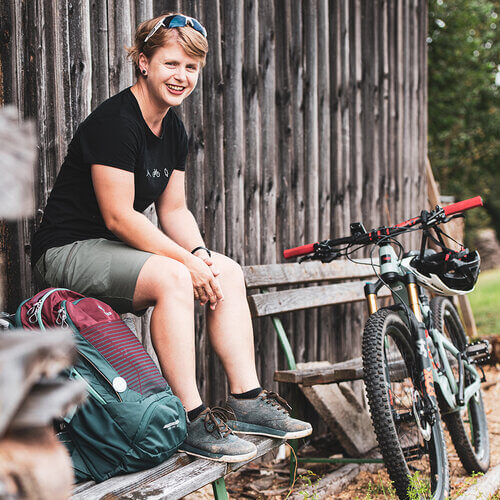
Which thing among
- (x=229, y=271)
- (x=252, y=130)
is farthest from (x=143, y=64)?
(x=252, y=130)

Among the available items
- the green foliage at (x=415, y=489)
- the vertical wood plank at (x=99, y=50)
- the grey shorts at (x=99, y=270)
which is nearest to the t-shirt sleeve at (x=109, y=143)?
the grey shorts at (x=99, y=270)

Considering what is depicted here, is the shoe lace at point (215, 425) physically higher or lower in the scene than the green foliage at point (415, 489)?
higher

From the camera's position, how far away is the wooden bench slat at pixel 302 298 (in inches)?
139

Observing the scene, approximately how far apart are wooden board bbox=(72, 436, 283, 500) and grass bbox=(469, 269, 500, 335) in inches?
272

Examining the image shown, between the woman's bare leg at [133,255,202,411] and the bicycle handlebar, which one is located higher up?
the bicycle handlebar

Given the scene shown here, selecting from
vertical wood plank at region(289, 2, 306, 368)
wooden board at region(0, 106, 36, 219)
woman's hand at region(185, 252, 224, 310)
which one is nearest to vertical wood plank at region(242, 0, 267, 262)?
vertical wood plank at region(289, 2, 306, 368)

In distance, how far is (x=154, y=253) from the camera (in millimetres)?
2461

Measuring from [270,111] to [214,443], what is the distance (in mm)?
2387

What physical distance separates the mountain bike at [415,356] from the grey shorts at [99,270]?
995mm

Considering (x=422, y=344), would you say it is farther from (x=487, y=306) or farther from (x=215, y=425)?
(x=487, y=306)

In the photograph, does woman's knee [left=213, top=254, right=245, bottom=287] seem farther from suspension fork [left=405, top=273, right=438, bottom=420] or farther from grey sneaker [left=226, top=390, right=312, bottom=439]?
suspension fork [left=405, top=273, right=438, bottom=420]

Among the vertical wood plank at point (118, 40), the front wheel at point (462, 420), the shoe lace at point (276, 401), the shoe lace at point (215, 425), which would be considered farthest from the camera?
the front wheel at point (462, 420)

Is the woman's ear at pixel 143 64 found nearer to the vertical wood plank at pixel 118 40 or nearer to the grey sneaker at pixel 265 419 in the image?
the vertical wood plank at pixel 118 40

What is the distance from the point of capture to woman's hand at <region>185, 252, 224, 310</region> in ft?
7.94
